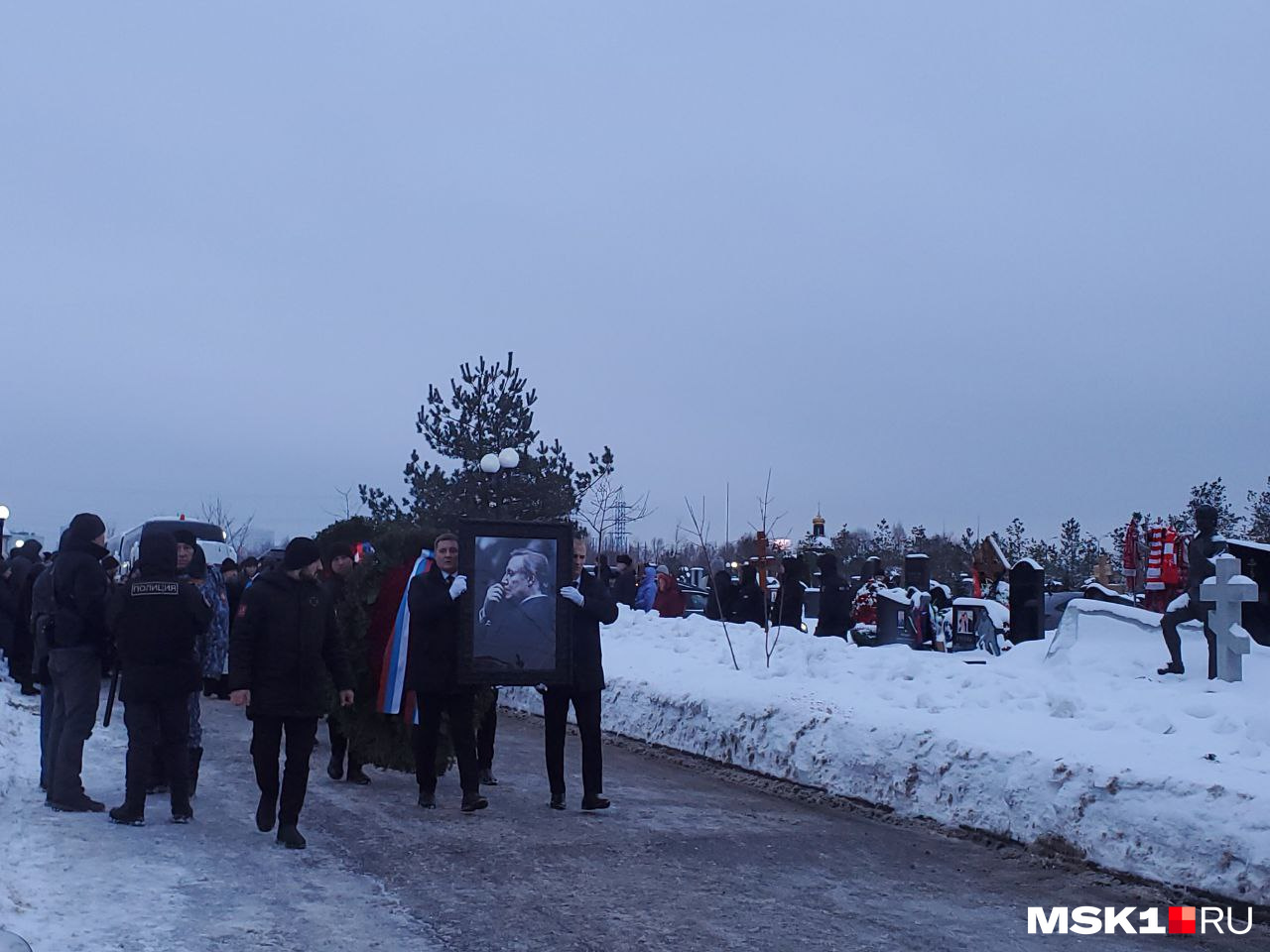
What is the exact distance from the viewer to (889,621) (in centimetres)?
2034

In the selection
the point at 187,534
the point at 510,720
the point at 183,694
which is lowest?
the point at 510,720

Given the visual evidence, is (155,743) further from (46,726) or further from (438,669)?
(438,669)

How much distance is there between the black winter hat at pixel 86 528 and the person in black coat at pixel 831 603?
1350 centimetres

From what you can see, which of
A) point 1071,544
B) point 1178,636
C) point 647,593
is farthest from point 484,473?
point 1071,544

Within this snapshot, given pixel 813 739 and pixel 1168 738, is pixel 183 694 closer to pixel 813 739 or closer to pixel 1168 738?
pixel 813 739

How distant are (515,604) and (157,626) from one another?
259 centimetres

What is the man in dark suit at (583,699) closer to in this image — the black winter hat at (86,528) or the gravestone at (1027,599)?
the black winter hat at (86,528)

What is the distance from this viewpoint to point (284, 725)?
27.8 ft

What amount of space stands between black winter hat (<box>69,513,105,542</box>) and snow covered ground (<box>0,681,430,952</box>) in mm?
1875

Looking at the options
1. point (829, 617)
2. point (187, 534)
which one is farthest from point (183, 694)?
point (829, 617)

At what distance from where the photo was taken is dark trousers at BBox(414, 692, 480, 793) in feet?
30.9

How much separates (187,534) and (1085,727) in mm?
7055

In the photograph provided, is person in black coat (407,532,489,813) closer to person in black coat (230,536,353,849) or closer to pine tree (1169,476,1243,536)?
Answer: person in black coat (230,536,353,849)

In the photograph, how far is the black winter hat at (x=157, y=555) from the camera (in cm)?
859
